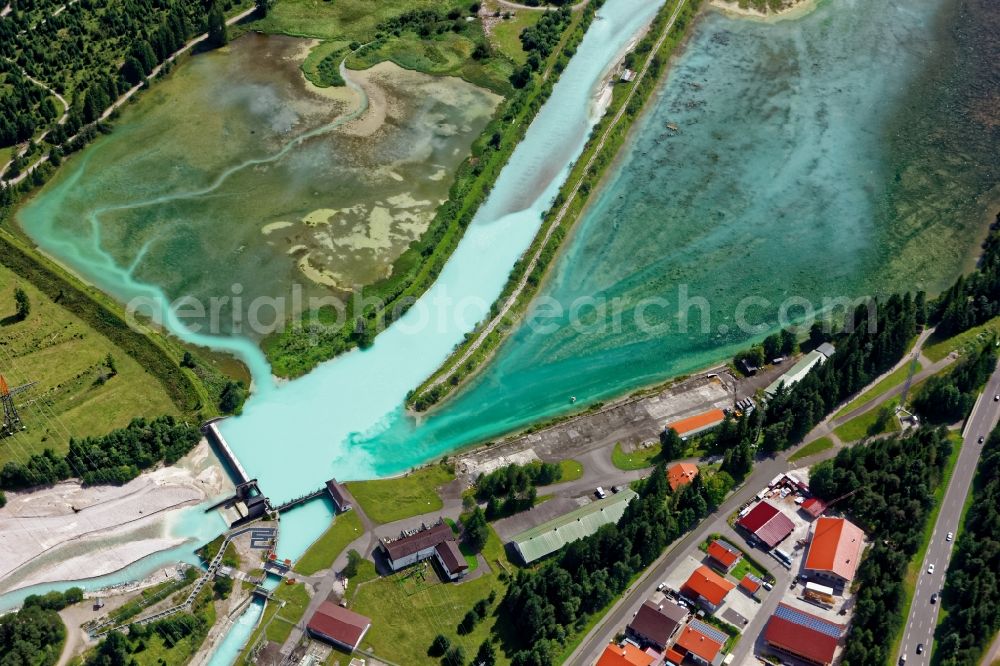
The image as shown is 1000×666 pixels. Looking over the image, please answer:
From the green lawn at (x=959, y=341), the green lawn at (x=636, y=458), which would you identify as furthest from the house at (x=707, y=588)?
the green lawn at (x=959, y=341)

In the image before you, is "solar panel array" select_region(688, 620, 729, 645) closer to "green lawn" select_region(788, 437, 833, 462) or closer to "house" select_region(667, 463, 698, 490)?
"house" select_region(667, 463, 698, 490)

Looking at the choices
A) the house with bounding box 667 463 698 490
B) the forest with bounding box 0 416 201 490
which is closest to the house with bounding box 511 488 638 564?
the house with bounding box 667 463 698 490

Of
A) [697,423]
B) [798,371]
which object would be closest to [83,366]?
[697,423]

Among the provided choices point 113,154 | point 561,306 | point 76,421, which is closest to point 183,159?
point 113,154

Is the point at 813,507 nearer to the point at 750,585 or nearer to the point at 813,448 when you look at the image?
the point at 813,448

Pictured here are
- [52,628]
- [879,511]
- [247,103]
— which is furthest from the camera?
[247,103]

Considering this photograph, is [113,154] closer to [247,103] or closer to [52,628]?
[247,103]

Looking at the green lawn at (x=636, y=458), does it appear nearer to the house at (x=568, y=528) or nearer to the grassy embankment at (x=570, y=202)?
the house at (x=568, y=528)
